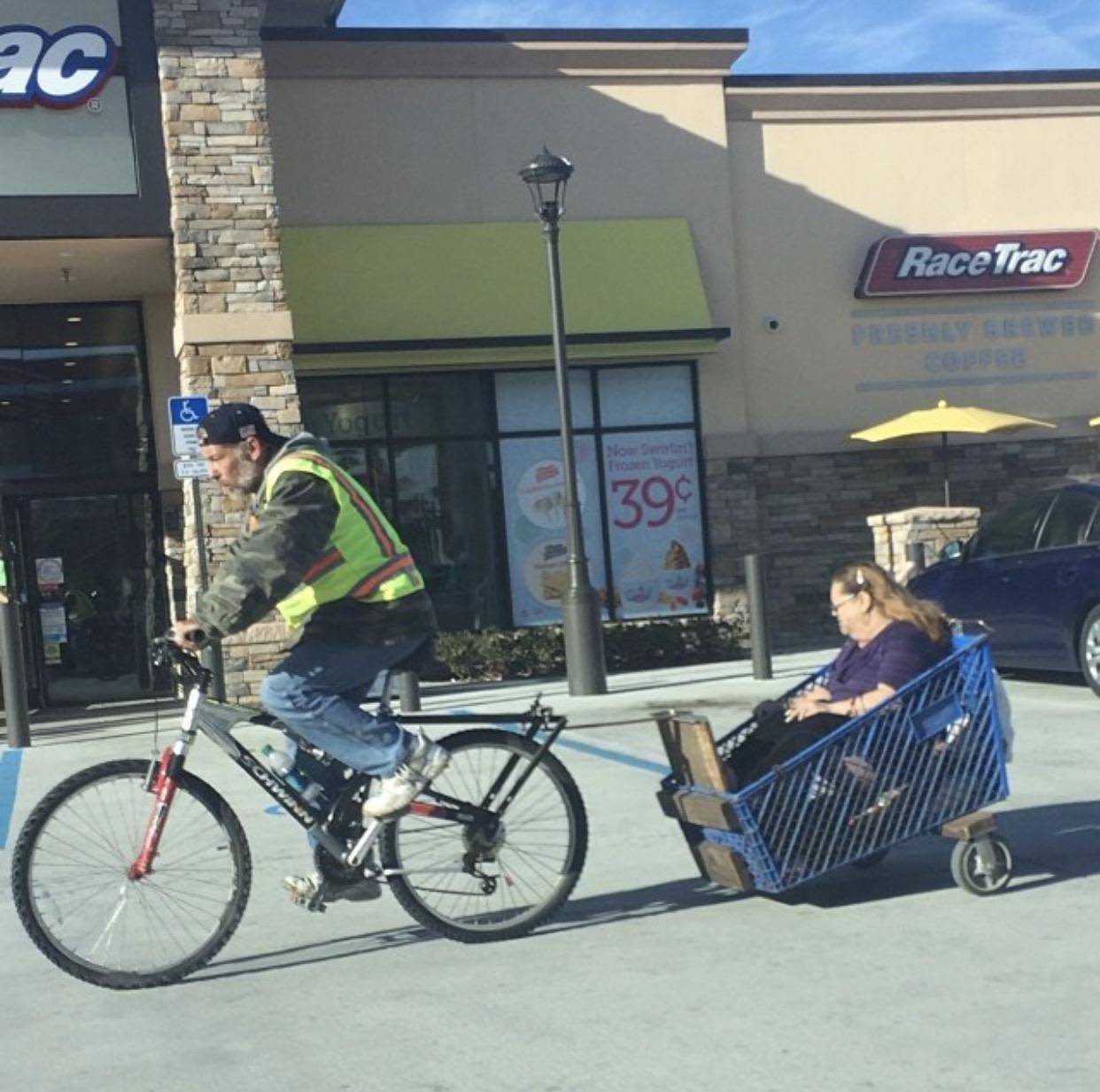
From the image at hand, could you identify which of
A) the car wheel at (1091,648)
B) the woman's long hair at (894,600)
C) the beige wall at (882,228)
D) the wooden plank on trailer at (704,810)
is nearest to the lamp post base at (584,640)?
the car wheel at (1091,648)

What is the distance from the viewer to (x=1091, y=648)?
11.7 metres

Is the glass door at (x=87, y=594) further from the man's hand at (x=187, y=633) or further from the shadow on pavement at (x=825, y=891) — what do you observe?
the man's hand at (x=187, y=633)

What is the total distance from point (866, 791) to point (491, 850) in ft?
4.31

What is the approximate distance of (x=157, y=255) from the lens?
15117 millimetres

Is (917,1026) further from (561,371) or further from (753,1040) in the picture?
(561,371)

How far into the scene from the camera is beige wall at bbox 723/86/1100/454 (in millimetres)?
19328

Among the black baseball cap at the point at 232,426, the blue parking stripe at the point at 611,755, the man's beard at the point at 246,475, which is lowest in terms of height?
the blue parking stripe at the point at 611,755


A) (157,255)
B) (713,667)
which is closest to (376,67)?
(157,255)

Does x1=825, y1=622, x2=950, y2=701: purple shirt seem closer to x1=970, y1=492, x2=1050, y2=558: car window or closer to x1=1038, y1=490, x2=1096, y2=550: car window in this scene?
x1=1038, y1=490, x2=1096, y2=550: car window

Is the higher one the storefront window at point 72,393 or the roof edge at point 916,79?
the roof edge at point 916,79

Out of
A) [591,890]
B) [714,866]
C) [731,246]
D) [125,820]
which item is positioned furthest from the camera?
[731,246]

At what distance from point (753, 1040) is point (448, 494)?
541 inches

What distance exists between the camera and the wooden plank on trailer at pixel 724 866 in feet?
19.6

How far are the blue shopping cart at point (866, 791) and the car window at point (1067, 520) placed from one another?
6268mm
